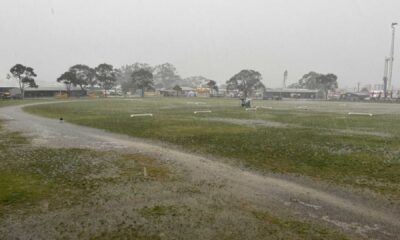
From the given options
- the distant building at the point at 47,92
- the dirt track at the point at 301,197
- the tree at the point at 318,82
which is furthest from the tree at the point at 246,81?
the dirt track at the point at 301,197

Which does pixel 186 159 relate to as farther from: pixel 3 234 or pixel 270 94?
pixel 270 94

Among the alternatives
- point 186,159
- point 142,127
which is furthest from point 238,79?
point 186,159

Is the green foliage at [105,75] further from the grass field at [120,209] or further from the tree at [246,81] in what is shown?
the grass field at [120,209]

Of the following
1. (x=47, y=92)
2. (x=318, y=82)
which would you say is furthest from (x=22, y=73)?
(x=318, y=82)

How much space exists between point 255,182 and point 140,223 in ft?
16.1

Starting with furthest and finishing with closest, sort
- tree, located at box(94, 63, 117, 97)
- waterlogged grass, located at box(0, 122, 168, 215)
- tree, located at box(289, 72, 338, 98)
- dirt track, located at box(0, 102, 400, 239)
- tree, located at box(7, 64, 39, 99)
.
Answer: tree, located at box(289, 72, 338, 98), tree, located at box(94, 63, 117, 97), tree, located at box(7, 64, 39, 99), waterlogged grass, located at box(0, 122, 168, 215), dirt track, located at box(0, 102, 400, 239)

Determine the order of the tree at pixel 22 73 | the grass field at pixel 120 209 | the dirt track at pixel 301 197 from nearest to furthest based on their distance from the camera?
1. the grass field at pixel 120 209
2. the dirt track at pixel 301 197
3. the tree at pixel 22 73

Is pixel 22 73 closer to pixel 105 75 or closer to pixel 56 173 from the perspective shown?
pixel 105 75

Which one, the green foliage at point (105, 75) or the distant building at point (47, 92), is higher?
the green foliage at point (105, 75)

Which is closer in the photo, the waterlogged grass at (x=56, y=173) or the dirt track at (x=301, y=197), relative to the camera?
the dirt track at (x=301, y=197)

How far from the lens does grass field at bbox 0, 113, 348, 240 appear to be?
24.2 feet

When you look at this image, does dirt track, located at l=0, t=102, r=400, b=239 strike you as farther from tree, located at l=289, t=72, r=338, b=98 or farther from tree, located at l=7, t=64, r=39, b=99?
tree, located at l=289, t=72, r=338, b=98

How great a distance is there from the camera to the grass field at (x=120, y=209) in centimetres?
737

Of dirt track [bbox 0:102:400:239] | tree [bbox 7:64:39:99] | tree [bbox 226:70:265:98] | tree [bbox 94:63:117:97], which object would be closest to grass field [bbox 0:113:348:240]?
dirt track [bbox 0:102:400:239]
